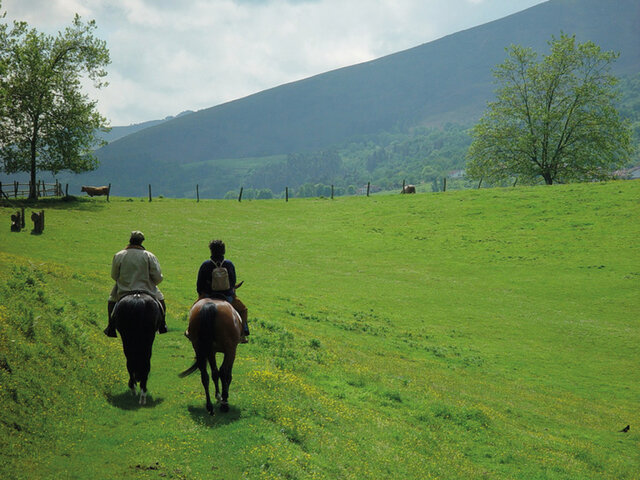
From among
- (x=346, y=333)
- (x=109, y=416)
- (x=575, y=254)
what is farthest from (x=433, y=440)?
(x=575, y=254)

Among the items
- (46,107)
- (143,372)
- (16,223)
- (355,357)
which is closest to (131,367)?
(143,372)

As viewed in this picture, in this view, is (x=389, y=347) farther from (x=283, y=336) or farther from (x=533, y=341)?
(x=533, y=341)

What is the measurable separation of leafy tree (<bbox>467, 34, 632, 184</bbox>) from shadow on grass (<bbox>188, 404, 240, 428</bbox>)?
68526 mm

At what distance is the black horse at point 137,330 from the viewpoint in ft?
38.0

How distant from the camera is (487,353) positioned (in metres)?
23.8

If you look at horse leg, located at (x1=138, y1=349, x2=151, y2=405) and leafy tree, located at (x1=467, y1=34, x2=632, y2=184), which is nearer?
horse leg, located at (x1=138, y1=349, x2=151, y2=405)

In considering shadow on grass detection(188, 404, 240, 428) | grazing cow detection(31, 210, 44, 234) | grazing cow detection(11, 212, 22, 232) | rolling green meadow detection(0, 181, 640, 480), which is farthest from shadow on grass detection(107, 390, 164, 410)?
grazing cow detection(11, 212, 22, 232)

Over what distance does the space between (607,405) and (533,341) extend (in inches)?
276

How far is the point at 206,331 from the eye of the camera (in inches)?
435

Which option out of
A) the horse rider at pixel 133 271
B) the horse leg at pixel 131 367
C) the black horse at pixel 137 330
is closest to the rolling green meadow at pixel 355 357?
the horse leg at pixel 131 367

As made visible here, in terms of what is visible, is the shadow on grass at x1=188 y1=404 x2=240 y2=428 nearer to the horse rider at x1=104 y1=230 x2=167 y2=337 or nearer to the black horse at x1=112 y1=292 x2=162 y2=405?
the black horse at x1=112 y1=292 x2=162 y2=405

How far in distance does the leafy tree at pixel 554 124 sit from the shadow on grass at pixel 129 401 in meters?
68.8

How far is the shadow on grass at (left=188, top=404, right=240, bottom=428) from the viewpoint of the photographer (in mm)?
10605

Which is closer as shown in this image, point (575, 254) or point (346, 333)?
point (346, 333)
